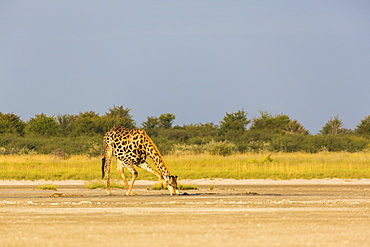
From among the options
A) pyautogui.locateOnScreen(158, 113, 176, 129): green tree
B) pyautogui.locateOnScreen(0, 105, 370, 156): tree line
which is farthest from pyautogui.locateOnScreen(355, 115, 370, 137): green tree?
pyautogui.locateOnScreen(158, 113, 176, 129): green tree

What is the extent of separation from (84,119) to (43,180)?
39440mm

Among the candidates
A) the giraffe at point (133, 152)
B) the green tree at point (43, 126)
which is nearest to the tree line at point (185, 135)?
the green tree at point (43, 126)

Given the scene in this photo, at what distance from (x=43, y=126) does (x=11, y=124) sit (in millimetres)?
2798

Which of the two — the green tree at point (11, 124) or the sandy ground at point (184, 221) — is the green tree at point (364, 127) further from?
the sandy ground at point (184, 221)

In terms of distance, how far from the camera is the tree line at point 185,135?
5953 centimetres

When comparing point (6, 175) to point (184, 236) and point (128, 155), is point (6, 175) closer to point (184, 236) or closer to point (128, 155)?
point (128, 155)

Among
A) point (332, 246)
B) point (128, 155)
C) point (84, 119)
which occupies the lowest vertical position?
point (332, 246)

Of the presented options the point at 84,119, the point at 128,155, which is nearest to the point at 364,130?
the point at 84,119

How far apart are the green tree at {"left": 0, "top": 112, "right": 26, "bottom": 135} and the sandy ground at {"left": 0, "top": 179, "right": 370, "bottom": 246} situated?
50139 millimetres

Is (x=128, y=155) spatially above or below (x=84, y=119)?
below

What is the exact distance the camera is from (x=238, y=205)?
18.3 m

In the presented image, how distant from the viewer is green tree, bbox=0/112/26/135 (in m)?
70.2

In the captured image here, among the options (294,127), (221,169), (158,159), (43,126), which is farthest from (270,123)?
(158,159)

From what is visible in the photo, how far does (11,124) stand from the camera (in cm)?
7150
